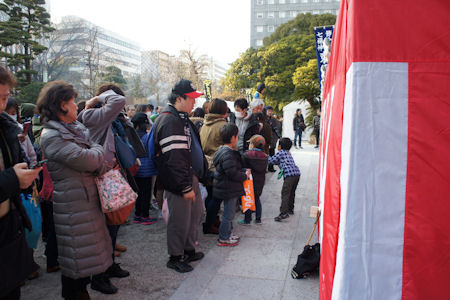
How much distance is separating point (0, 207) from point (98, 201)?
0.97 m

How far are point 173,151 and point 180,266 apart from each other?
1296 millimetres

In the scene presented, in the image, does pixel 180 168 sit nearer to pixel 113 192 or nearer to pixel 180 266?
pixel 113 192

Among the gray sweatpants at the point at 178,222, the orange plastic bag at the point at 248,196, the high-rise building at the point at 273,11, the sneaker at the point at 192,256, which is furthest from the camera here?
the high-rise building at the point at 273,11

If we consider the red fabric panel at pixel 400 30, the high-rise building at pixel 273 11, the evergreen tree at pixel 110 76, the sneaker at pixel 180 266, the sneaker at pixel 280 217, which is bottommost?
the sneaker at pixel 180 266

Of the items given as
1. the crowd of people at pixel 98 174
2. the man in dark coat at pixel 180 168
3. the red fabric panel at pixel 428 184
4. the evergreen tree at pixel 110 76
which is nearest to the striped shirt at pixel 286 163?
the crowd of people at pixel 98 174

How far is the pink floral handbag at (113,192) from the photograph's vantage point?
274 cm

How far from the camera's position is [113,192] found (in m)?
2.80

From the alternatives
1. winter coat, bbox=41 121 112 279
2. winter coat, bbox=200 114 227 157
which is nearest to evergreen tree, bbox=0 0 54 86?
winter coat, bbox=200 114 227 157

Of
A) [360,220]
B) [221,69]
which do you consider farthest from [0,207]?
[221,69]

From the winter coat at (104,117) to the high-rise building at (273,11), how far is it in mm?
70643

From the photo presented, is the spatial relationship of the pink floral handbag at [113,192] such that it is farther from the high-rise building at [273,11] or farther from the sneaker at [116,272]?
the high-rise building at [273,11]

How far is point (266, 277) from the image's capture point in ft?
11.7

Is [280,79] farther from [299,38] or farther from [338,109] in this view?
[338,109]

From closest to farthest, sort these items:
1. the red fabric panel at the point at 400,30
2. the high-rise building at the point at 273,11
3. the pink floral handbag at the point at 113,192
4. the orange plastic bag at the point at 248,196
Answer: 1. the red fabric panel at the point at 400,30
2. the pink floral handbag at the point at 113,192
3. the orange plastic bag at the point at 248,196
4. the high-rise building at the point at 273,11
